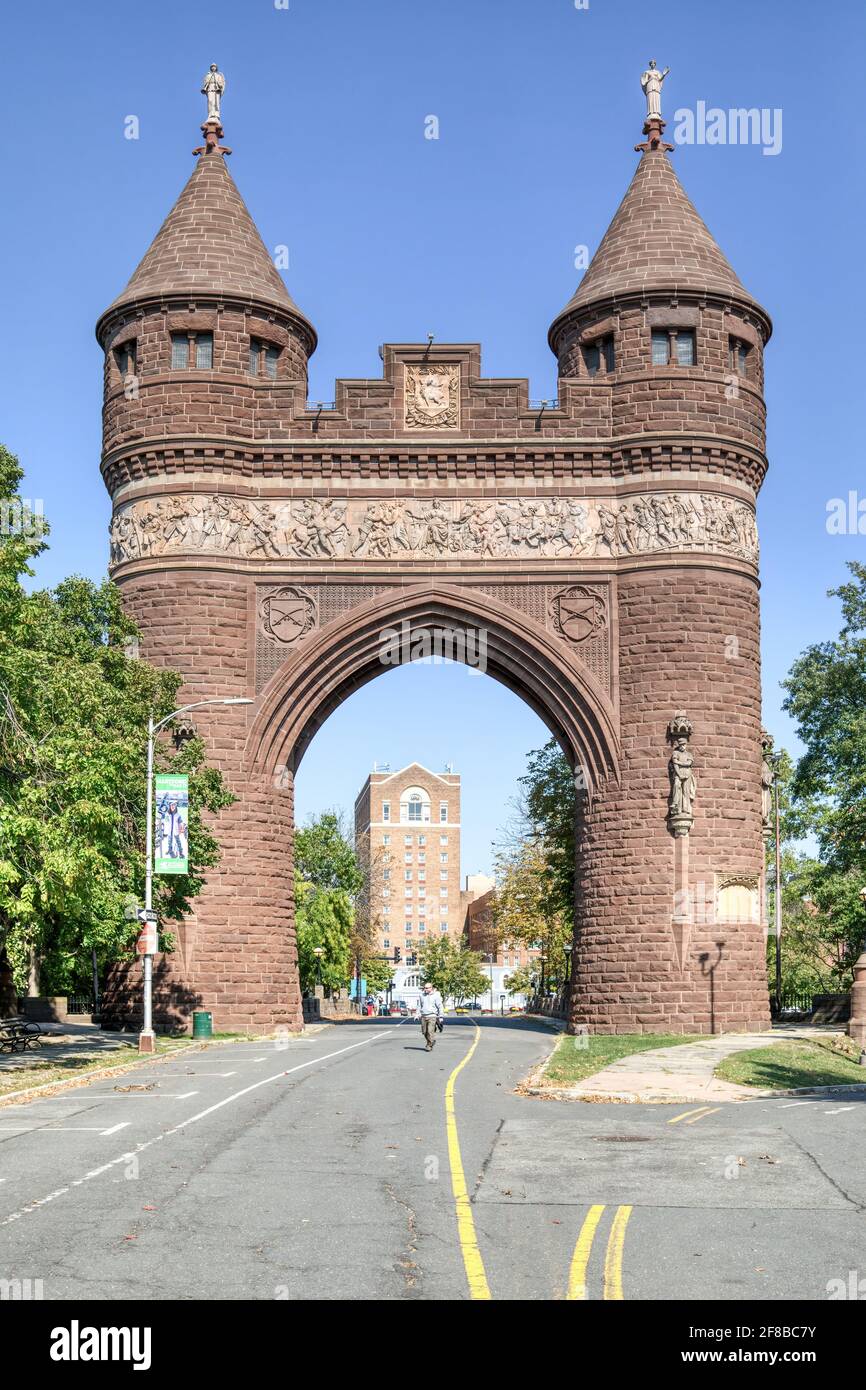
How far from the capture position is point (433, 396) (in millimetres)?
39812

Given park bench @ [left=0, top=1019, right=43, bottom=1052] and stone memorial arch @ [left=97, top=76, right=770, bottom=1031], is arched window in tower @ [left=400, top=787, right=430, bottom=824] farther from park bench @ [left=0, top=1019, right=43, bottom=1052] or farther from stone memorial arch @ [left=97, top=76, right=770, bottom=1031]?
park bench @ [left=0, top=1019, right=43, bottom=1052]

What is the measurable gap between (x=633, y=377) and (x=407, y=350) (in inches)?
236

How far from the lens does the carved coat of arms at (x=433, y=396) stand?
130 feet

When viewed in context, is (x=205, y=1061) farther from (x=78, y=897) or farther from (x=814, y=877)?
(x=814, y=877)

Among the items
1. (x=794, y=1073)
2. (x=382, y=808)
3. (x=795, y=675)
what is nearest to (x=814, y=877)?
(x=795, y=675)

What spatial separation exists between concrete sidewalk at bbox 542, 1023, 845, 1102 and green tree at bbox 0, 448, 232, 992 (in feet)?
27.3

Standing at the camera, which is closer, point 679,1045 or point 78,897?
point 78,897

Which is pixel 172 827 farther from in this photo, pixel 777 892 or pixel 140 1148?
pixel 777 892

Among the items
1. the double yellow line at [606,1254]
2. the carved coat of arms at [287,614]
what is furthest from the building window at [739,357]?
the double yellow line at [606,1254]

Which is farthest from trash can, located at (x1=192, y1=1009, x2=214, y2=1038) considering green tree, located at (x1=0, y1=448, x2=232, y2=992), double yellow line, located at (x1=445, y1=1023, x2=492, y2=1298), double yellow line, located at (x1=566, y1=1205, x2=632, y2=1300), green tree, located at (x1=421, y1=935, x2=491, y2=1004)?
green tree, located at (x1=421, y1=935, x2=491, y2=1004)

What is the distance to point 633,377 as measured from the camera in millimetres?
38969

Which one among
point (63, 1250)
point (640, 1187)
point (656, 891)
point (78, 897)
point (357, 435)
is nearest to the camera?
point (63, 1250)

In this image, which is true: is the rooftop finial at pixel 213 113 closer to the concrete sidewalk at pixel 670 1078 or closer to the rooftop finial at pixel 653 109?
the rooftop finial at pixel 653 109

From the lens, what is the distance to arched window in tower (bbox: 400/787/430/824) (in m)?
174
